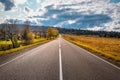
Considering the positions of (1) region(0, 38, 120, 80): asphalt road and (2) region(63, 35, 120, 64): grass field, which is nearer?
(1) region(0, 38, 120, 80): asphalt road

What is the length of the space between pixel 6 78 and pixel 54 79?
2.06 m

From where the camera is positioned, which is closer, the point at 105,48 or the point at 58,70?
the point at 58,70

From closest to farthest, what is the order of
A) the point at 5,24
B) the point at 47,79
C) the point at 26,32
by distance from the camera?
1. the point at 47,79
2. the point at 26,32
3. the point at 5,24

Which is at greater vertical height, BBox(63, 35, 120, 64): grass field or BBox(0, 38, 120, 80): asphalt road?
BBox(0, 38, 120, 80): asphalt road

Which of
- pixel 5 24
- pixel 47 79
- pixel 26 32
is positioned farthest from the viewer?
pixel 5 24

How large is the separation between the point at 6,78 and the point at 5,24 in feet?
319

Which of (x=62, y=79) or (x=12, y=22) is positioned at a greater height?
(x=12, y=22)

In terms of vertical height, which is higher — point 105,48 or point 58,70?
point 58,70

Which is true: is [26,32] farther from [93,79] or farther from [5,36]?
[93,79]

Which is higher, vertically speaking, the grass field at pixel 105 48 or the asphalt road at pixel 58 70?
the asphalt road at pixel 58 70

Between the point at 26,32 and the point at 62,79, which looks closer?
the point at 62,79

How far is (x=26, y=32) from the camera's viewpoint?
62.1 metres

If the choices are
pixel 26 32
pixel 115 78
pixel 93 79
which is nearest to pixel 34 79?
pixel 93 79

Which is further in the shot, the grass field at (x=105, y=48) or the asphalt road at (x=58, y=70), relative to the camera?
the grass field at (x=105, y=48)
